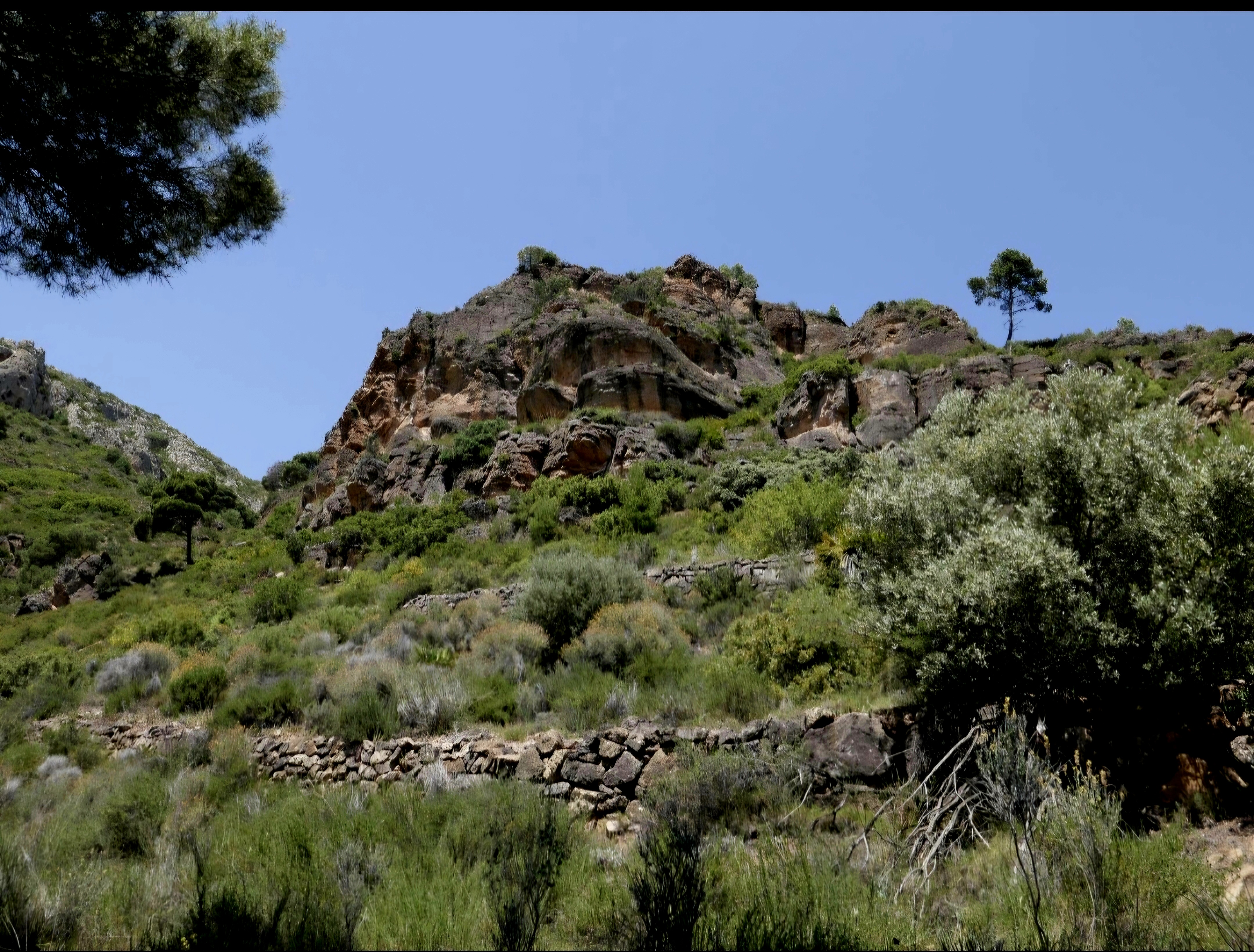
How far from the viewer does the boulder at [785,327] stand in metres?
46.2

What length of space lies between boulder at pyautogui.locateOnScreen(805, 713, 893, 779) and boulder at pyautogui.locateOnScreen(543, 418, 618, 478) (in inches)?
752

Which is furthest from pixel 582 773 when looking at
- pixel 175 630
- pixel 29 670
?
pixel 175 630

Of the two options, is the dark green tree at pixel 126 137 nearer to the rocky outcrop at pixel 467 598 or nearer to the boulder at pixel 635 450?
the rocky outcrop at pixel 467 598

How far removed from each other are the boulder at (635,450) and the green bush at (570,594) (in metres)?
12.4

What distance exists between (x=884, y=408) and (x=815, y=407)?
8.68 ft

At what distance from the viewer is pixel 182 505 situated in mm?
32281

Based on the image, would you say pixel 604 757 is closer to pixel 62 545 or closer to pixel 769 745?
pixel 769 745

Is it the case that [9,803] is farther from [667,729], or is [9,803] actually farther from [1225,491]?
[1225,491]

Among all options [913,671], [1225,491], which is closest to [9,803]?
[913,671]

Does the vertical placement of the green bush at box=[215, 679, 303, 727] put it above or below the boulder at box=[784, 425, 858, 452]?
below

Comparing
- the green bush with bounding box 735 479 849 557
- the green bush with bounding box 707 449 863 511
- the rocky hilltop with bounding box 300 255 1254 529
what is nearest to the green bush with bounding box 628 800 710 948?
the green bush with bounding box 735 479 849 557

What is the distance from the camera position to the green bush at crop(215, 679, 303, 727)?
8859mm

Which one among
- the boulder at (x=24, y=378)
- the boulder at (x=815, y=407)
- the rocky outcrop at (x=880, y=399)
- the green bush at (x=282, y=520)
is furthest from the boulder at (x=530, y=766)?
the boulder at (x=24, y=378)

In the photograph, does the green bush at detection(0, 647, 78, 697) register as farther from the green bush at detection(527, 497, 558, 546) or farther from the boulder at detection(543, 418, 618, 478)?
the boulder at detection(543, 418, 618, 478)
